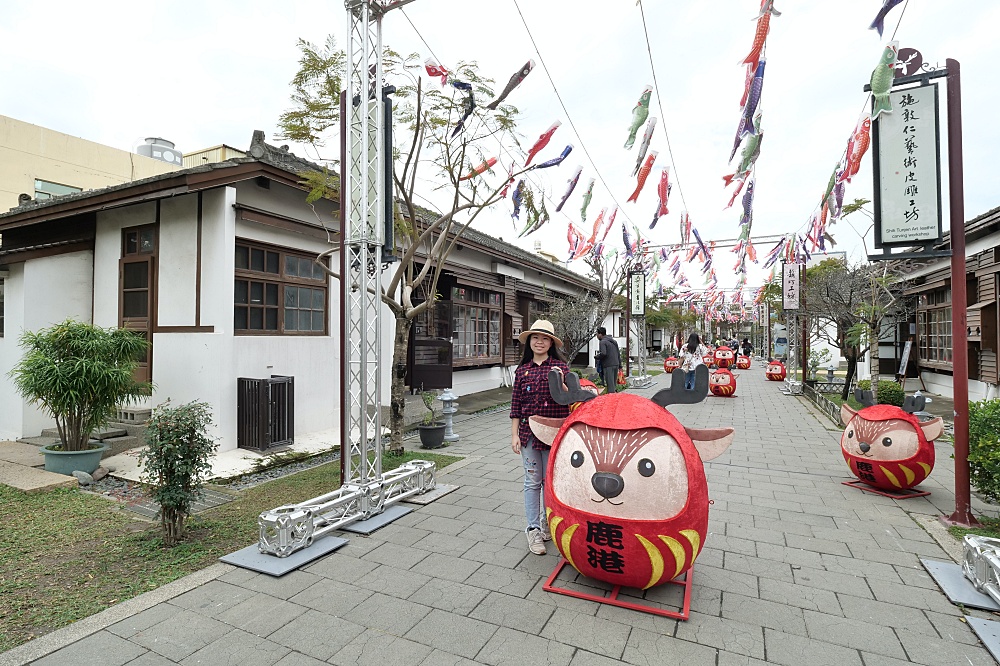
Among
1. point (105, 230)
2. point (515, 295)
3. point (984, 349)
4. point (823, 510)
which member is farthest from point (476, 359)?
point (984, 349)

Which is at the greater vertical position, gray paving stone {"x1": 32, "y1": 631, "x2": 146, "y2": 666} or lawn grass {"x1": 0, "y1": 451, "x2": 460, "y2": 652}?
lawn grass {"x1": 0, "y1": 451, "x2": 460, "y2": 652}

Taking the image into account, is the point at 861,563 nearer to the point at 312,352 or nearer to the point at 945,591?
the point at 945,591

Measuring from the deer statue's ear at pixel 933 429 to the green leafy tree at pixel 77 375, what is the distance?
925 cm

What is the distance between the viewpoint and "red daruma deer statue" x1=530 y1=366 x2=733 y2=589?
315cm

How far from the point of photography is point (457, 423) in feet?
35.7

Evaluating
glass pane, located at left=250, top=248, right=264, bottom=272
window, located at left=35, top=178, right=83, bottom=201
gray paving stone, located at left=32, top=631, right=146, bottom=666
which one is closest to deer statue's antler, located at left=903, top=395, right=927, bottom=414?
gray paving stone, located at left=32, top=631, right=146, bottom=666

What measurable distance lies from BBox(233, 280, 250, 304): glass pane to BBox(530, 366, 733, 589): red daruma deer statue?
6.01 m

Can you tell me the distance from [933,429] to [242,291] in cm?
878

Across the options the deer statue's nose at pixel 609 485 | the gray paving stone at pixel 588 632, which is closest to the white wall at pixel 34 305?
the gray paving stone at pixel 588 632

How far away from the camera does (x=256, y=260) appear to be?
26.4ft

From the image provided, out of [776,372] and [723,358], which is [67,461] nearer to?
[723,358]

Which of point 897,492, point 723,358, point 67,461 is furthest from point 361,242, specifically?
point 723,358

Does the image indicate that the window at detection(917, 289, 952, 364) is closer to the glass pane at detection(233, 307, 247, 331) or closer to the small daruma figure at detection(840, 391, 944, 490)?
the small daruma figure at detection(840, 391, 944, 490)

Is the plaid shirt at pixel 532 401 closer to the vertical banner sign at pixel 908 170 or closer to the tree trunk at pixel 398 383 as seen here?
the tree trunk at pixel 398 383
